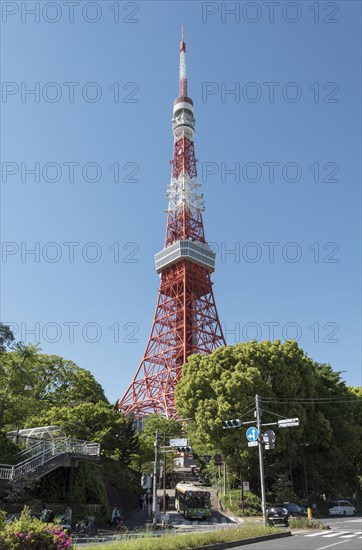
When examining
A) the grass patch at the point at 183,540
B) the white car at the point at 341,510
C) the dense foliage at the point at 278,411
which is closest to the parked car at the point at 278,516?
the dense foliage at the point at 278,411

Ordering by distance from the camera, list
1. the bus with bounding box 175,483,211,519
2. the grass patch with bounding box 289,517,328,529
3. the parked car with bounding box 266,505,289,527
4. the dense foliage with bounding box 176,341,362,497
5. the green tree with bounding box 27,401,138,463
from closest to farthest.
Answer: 1. the grass patch with bounding box 289,517,328,529
2. the parked car with bounding box 266,505,289,527
3. the bus with bounding box 175,483,211,519
4. the dense foliage with bounding box 176,341,362,497
5. the green tree with bounding box 27,401,138,463

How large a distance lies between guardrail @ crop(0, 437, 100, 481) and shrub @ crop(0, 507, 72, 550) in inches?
477

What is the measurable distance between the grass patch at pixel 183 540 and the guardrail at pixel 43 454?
26.6 ft

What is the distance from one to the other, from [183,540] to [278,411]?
2179 cm

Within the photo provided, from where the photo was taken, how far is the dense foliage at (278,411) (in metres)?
32.6

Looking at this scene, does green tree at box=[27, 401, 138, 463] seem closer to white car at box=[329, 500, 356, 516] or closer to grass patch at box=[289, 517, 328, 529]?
grass patch at box=[289, 517, 328, 529]

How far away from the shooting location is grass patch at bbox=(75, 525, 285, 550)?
36.4ft

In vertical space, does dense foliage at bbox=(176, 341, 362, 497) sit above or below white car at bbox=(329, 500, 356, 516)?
above

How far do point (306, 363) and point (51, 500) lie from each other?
23.2m

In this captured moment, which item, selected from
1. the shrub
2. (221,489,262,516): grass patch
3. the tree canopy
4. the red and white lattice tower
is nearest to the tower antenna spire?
the red and white lattice tower

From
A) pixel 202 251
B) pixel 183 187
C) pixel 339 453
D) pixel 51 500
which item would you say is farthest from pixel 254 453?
pixel 183 187

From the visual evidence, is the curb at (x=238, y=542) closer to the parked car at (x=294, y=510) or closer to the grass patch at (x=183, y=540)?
the grass patch at (x=183, y=540)

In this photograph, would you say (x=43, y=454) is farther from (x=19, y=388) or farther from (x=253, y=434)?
(x=253, y=434)

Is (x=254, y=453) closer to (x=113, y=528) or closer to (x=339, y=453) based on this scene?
(x=339, y=453)
